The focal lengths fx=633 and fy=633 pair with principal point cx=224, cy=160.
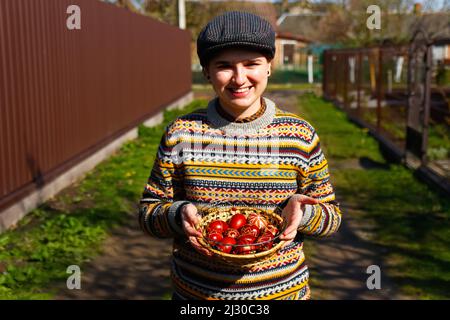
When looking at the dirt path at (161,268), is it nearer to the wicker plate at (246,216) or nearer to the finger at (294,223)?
the wicker plate at (246,216)

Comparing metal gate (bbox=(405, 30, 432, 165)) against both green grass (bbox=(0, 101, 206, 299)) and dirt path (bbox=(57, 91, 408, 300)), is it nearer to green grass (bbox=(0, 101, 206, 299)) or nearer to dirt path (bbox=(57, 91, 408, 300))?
dirt path (bbox=(57, 91, 408, 300))

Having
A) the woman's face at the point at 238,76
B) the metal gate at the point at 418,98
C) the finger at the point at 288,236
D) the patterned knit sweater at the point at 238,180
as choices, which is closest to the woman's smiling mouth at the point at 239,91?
the woman's face at the point at 238,76

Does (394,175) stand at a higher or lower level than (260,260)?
lower

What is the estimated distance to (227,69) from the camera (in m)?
2.29

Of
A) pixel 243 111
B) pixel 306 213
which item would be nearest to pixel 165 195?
pixel 243 111

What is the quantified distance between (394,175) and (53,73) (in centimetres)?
510

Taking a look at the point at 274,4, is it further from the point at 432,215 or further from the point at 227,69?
the point at 227,69

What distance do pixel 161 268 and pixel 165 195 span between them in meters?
3.35

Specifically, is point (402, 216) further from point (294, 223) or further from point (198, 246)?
point (198, 246)

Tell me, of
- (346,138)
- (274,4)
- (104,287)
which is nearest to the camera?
(104,287)

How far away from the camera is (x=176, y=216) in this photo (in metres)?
2.31

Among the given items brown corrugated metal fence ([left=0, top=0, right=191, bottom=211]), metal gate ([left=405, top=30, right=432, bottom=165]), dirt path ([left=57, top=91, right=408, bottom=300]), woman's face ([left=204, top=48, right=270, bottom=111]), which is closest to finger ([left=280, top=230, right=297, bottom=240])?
woman's face ([left=204, top=48, right=270, bottom=111])

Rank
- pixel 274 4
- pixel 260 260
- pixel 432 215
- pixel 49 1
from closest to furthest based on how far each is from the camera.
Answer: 1. pixel 260 260
2. pixel 432 215
3. pixel 49 1
4. pixel 274 4
